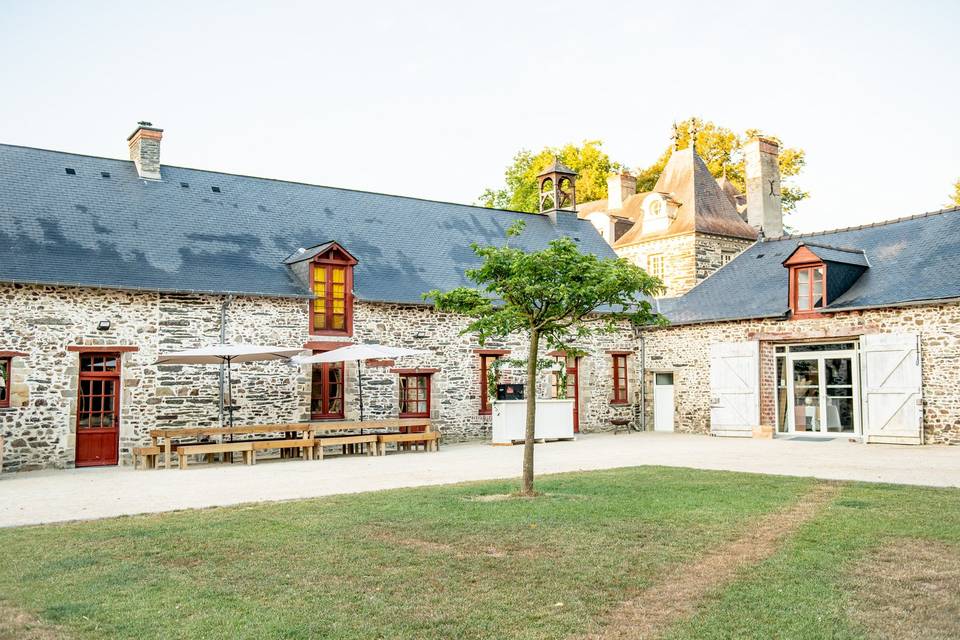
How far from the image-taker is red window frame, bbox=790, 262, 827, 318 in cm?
1766

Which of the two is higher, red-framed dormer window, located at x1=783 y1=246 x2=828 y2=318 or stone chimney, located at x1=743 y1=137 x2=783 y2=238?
stone chimney, located at x1=743 y1=137 x2=783 y2=238

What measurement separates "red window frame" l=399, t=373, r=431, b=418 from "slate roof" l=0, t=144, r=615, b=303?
165 centimetres

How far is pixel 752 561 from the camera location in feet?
20.3

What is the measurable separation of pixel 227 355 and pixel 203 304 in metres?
2.21

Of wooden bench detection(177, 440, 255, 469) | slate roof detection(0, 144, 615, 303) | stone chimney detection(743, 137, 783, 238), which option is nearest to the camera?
wooden bench detection(177, 440, 255, 469)

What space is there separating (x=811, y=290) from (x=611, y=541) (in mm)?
12781

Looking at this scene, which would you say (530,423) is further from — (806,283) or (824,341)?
(806,283)

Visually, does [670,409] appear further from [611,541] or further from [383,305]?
[611,541]

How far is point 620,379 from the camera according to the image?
21.6 m

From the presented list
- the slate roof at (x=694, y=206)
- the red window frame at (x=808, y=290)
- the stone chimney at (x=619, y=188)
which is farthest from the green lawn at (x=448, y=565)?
the stone chimney at (x=619, y=188)

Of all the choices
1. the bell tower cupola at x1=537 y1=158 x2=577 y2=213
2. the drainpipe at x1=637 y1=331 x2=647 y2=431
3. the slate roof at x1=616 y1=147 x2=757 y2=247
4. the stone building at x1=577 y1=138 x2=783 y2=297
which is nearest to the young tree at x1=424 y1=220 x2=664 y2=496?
the drainpipe at x1=637 y1=331 x2=647 y2=431

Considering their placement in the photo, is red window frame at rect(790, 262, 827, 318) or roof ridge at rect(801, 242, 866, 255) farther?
roof ridge at rect(801, 242, 866, 255)

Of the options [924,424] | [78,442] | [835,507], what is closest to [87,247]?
[78,442]

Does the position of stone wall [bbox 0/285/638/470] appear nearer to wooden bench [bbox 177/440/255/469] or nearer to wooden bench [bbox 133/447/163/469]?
wooden bench [bbox 133/447/163/469]
